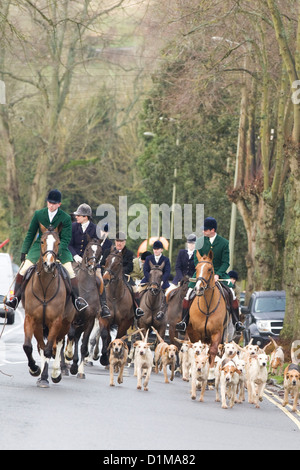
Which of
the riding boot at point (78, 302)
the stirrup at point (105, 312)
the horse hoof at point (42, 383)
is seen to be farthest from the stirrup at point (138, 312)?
the horse hoof at point (42, 383)

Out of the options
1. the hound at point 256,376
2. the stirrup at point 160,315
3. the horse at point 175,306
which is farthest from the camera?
the stirrup at point 160,315

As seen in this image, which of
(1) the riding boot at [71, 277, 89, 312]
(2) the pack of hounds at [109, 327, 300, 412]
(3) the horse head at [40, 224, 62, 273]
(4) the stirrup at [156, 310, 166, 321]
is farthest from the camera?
(4) the stirrup at [156, 310, 166, 321]

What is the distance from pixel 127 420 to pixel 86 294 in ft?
18.6

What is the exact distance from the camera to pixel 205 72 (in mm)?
Result: 34469

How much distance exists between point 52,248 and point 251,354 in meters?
4.20

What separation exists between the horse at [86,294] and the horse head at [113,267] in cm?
135

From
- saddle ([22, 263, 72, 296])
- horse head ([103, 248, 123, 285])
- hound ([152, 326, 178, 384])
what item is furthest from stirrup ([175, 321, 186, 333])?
saddle ([22, 263, 72, 296])

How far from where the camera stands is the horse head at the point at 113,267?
829 inches

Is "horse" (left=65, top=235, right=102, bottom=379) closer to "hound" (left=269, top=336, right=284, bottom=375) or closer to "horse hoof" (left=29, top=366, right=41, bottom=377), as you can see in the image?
"horse hoof" (left=29, top=366, right=41, bottom=377)

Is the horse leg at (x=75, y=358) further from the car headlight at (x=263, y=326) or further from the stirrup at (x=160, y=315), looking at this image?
the car headlight at (x=263, y=326)

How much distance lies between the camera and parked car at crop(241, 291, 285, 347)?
30.7 meters

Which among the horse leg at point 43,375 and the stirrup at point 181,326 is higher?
the stirrup at point 181,326

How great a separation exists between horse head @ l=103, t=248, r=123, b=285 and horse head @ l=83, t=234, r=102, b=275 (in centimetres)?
161
